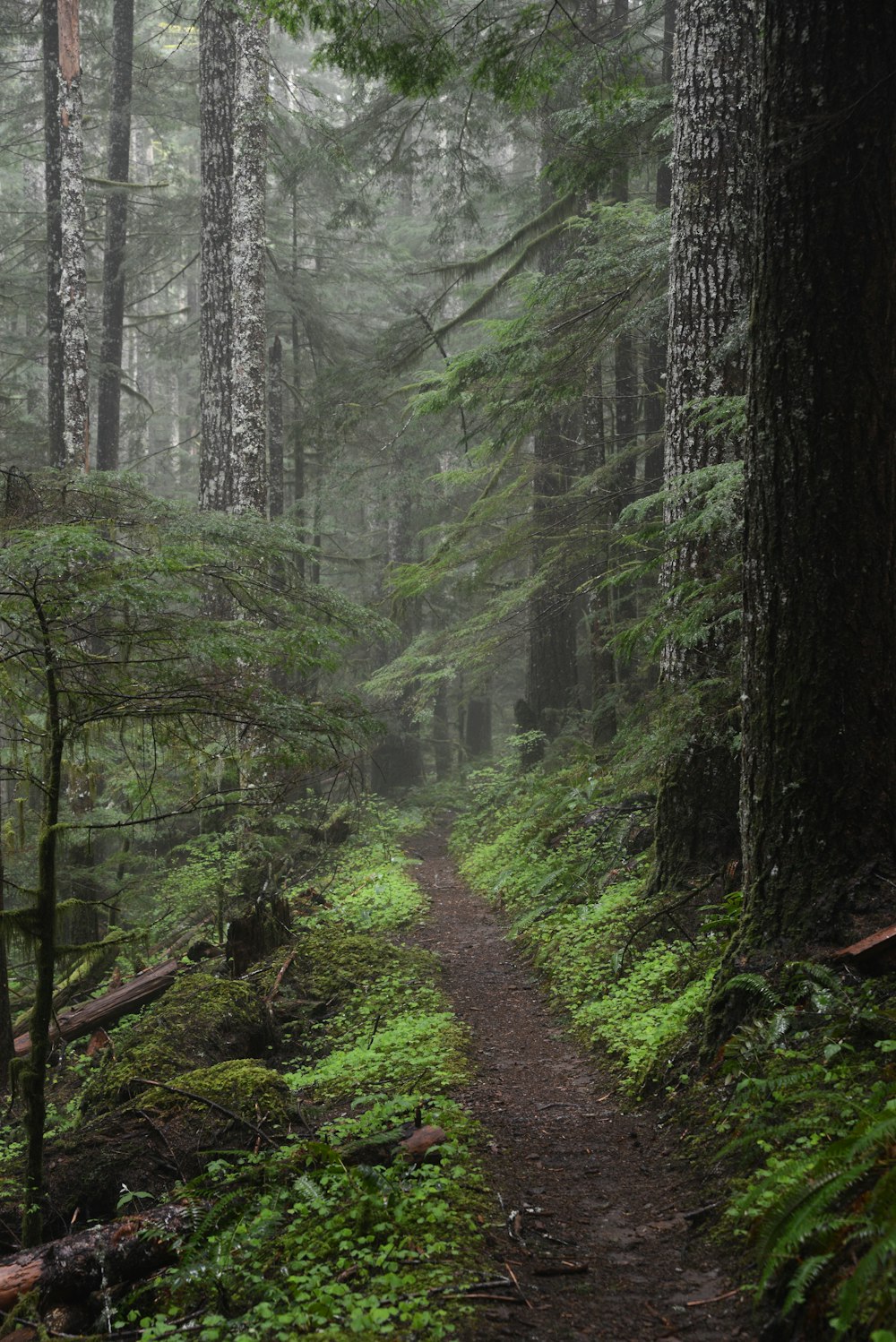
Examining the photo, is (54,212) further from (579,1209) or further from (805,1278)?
(805,1278)

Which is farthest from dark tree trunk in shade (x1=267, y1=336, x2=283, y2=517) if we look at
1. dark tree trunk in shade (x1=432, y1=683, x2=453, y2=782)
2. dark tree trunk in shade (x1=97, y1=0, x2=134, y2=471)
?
dark tree trunk in shade (x1=432, y1=683, x2=453, y2=782)

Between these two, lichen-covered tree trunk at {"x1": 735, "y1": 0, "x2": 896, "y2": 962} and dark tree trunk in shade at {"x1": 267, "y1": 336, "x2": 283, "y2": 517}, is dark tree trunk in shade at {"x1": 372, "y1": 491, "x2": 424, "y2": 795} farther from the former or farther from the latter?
lichen-covered tree trunk at {"x1": 735, "y1": 0, "x2": 896, "y2": 962}

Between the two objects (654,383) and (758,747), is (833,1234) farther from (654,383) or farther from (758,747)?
(654,383)

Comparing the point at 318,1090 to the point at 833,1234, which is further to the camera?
the point at 318,1090

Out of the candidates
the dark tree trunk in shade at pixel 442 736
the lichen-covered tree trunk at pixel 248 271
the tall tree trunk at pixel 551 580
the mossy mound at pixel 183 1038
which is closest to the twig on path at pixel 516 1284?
the mossy mound at pixel 183 1038

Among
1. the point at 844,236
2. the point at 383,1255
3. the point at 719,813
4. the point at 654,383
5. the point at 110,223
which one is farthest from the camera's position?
the point at 110,223

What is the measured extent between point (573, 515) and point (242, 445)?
4.67m

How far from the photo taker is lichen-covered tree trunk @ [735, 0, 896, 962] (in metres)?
4.06

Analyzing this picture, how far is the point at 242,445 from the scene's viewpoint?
11.8 metres

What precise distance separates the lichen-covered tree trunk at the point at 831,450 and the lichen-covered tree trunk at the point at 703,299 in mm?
2205

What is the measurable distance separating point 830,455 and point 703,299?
332 centimetres

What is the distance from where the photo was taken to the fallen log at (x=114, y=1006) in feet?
25.6

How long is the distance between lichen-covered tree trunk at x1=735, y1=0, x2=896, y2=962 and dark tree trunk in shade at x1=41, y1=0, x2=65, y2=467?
35.7 ft

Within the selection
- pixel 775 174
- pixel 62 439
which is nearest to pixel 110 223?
pixel 62 439
